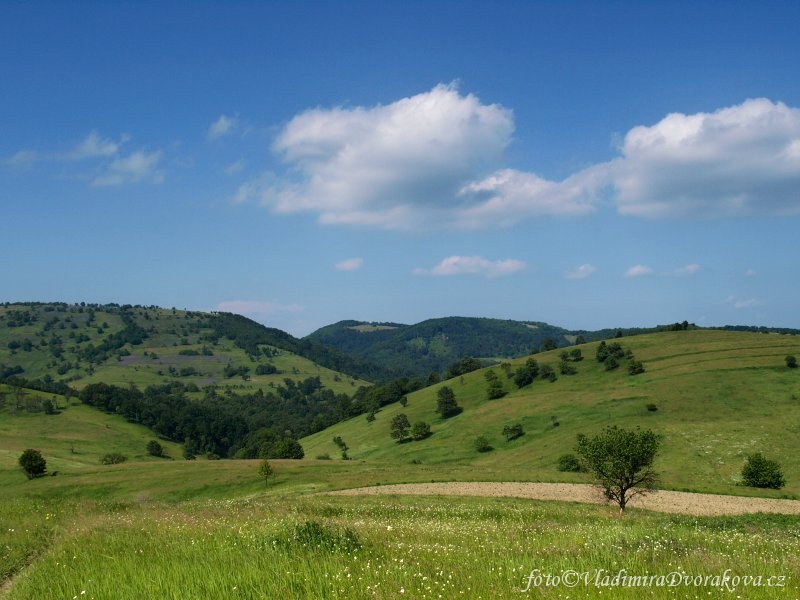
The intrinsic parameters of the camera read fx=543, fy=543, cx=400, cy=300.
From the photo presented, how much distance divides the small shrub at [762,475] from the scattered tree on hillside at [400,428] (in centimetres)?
9885

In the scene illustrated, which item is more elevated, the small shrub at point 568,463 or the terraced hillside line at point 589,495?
the terraced hillside line at point 589,495

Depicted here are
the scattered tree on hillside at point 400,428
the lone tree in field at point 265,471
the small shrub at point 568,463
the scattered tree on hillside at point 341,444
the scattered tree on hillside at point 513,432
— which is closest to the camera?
the lone tree in field at point 265,471

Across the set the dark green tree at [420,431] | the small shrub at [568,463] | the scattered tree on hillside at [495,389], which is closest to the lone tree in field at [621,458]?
the small shrub at [568,463]

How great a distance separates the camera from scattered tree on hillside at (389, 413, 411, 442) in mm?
158125

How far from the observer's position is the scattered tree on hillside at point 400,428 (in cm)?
15812

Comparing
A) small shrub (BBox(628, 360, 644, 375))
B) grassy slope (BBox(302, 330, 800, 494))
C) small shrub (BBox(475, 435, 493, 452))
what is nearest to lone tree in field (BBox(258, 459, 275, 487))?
grassy slope (BBox(302, 330, 800, 494))

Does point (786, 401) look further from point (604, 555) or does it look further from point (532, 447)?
point (604, 555)

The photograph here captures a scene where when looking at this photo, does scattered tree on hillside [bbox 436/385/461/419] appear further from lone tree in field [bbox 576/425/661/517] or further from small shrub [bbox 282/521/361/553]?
small shrub [bbox 282/521/361/553]

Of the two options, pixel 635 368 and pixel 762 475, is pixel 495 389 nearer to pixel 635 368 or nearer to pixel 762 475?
pixel 635 368

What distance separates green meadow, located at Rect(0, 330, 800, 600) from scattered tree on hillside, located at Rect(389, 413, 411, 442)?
78.3ft

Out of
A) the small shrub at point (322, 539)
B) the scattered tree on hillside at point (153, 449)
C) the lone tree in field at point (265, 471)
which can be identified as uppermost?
the small shrub at point (322, 539)

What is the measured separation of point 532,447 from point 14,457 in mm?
115138

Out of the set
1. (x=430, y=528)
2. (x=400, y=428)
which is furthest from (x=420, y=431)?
(x=430, y=528)

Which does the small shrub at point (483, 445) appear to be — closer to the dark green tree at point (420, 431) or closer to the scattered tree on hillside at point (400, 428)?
the dark green tree at point (420, 431)
